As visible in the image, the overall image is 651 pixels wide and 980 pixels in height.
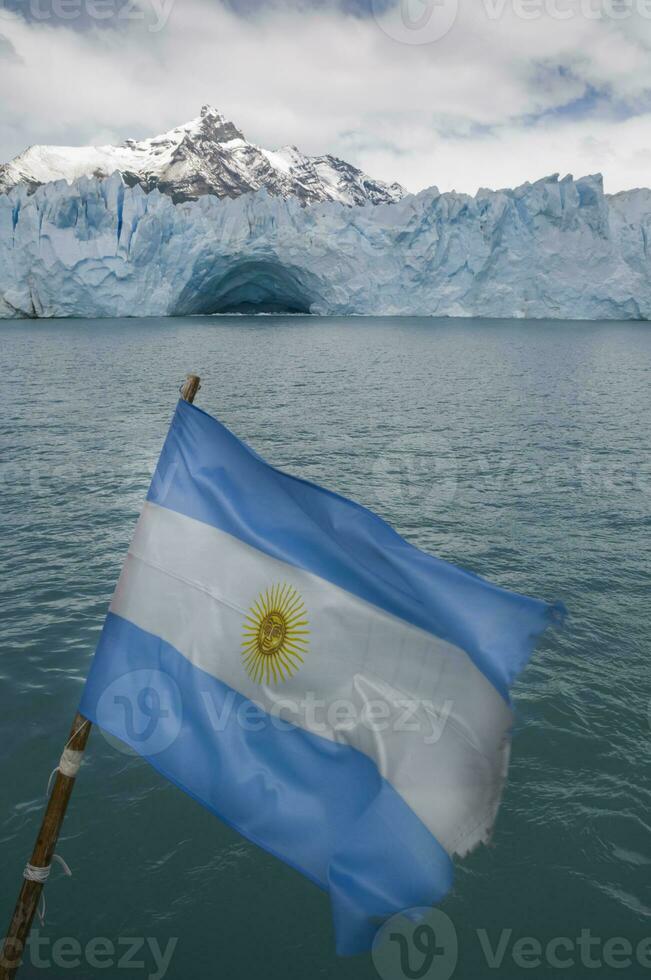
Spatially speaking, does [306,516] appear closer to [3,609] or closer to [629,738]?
[629,738]

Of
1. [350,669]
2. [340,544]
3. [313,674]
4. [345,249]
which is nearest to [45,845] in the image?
[313,674]

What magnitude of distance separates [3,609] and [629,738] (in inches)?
353

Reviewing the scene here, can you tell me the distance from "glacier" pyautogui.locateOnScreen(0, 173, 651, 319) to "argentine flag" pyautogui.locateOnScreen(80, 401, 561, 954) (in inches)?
2683

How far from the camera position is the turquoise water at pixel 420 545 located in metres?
5.39

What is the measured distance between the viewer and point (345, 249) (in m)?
72.6

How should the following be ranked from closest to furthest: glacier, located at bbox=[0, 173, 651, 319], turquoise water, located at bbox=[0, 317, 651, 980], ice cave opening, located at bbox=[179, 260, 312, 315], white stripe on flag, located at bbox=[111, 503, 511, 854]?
white stripe on flag, located at bbox=[111, 503, 511, 854] → turquoise water, located at bbox=[0, 317, 651, 980] → glacier, located at bbox=[0, 173, 651, 319] → ice cave opening, located at bbox=[179, 260, 312, 315]

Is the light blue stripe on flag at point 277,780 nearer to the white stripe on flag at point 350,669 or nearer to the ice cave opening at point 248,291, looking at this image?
the white stripe on flag at point 350,669

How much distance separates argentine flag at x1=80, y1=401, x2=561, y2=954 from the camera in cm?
341

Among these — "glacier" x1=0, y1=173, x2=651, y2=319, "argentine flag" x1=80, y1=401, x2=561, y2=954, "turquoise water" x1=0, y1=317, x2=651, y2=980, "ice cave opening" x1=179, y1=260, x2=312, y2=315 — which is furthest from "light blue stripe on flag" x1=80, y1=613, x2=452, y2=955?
"ice cave opening" x1=179, y1=260, x2=312, y2=315

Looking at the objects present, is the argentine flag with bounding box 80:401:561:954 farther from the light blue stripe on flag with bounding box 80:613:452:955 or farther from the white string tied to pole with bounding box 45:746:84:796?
the white string tied to pole with bounding box 45:746:84:796

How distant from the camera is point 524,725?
Result: 7805 millimetres

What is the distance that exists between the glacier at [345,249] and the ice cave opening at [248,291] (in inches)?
29.7

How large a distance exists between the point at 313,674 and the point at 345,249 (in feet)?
242

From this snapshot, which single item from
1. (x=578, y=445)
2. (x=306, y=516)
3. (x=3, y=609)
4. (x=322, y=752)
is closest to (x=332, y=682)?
(x=322, y=752)
